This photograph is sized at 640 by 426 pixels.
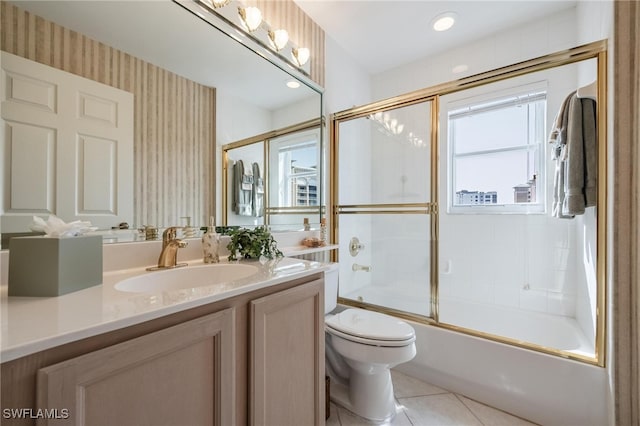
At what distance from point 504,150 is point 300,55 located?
5.85 feet

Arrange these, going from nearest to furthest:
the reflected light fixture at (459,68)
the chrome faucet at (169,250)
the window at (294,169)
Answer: the chrome faucet at (169,250) → the window at (294,169) → the reflected light fixture at (459,68)

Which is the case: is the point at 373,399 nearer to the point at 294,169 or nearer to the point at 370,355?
the point at 370,355

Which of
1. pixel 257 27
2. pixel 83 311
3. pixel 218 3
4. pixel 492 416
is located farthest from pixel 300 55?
pixel 492 416

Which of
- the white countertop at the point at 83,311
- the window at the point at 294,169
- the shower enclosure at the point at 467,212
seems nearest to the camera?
the white countertop at the point at 83,311

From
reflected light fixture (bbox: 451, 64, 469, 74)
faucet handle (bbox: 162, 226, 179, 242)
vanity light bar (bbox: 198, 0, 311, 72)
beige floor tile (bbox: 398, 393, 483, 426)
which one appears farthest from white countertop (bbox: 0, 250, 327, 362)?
reflected light fixture (bbox: 451, 64, 469, 74)

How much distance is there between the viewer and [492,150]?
224cm

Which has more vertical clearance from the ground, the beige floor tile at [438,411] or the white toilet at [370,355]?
the white toilet at [370,355]

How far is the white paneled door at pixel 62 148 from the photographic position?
76 cm

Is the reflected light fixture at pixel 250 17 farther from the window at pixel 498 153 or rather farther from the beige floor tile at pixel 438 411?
the beige floor tile at pixel 438 411

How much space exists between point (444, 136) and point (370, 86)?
3.02 ft

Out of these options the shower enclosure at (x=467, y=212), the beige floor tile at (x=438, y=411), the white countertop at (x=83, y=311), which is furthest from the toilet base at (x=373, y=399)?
the white countertop at (x=83, y=311)

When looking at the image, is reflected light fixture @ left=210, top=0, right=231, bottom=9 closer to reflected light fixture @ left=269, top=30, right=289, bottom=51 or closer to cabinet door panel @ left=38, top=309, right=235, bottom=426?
reflected light fixture @ left=269, top=30, right=289, bottom=51

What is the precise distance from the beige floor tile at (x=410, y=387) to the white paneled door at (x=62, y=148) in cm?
168


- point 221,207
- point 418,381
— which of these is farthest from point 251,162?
point 418,381
